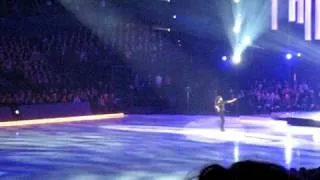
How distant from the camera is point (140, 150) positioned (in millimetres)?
13305

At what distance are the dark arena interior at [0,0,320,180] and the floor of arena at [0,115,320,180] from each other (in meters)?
0.10

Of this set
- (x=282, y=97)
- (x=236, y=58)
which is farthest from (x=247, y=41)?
(x=282, y=97)

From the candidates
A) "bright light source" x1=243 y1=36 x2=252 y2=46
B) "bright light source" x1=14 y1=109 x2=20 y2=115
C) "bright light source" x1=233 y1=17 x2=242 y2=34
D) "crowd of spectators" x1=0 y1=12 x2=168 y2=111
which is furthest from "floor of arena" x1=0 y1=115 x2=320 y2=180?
"bright light source" x1=233 y1=17 x2=242 y2=34

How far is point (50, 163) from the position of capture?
11.2 metres

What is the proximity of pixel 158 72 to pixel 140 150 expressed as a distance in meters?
20.9

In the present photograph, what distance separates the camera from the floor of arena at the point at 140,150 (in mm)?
10062

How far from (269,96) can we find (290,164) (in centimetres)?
2128

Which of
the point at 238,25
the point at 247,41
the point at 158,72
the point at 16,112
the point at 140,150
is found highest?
the point at 238,25

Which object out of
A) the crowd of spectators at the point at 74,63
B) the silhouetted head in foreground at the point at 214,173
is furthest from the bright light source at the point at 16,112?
the silhouetted head in foreground at the point at 214,173

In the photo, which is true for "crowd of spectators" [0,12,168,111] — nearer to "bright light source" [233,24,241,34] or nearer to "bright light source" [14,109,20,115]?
"bright light source" [14,109,20,115]

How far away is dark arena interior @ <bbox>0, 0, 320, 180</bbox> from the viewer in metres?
19.5

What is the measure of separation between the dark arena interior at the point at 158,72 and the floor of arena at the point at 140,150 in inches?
4.0

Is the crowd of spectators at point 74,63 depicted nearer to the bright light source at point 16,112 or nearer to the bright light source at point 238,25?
the bright light source at point 16,112

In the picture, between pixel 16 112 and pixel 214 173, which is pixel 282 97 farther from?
pixel 214 173
